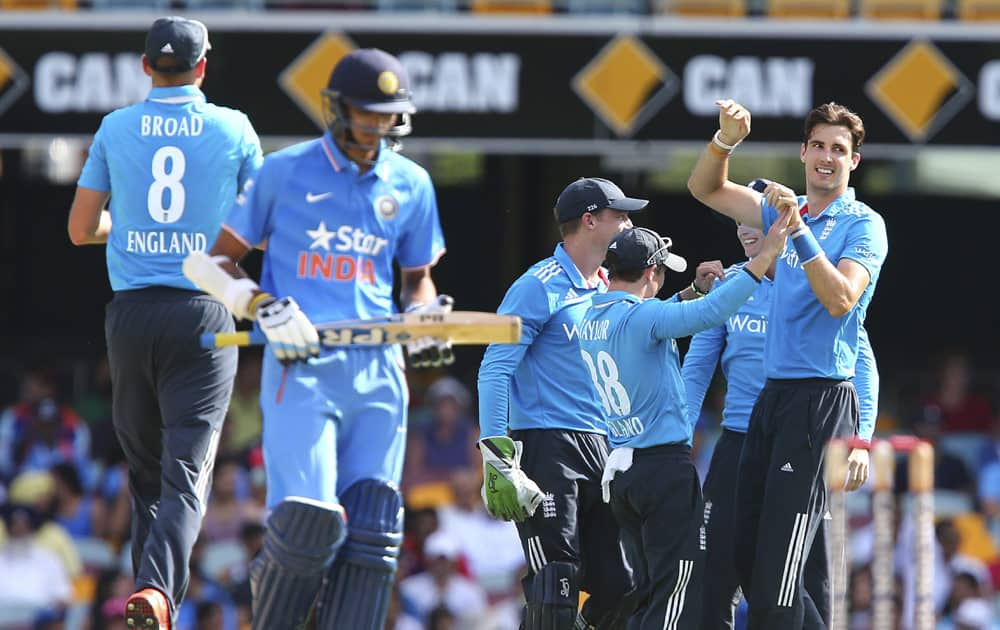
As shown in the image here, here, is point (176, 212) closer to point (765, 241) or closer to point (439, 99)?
point (765, 241)

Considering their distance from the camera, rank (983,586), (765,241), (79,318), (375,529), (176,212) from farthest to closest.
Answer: (79,318), (983,586), (176,212), (765,241), (375,529)

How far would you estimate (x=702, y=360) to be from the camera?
321 inches

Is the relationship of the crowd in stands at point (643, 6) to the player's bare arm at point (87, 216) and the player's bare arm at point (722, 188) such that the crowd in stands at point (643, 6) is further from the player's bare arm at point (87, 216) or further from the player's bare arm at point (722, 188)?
the player's bare arm at point (87, 216)

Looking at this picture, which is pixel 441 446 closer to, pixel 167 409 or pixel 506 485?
pixel 506 485

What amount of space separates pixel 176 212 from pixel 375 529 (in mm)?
1888

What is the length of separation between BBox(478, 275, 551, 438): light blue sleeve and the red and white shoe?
1614mm

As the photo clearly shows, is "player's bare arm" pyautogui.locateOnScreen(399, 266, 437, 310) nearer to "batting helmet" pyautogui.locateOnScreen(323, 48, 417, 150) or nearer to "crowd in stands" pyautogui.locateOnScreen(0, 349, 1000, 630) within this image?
"batting helmet" pyautogui.locateOnScreen(323, 48, 417, 150)

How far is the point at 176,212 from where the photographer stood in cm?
700

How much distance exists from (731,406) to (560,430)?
0.82 m

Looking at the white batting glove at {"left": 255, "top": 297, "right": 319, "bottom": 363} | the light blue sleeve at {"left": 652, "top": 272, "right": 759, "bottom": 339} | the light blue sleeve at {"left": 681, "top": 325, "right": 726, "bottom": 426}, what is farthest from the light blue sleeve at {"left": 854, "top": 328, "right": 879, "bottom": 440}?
the white batting glove at {"left": 255, "top": 297, "right": 319, "bottom": 363}

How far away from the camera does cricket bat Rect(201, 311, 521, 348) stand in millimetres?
5727

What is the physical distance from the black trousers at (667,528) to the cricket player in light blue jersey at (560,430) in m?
→ 0.39

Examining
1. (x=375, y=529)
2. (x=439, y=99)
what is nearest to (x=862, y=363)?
(x=375, y=529)

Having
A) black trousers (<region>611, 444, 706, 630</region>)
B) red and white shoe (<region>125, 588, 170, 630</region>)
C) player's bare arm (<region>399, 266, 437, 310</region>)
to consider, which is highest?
player's bare arm (<region>399, 266, 437, 310</region>)
